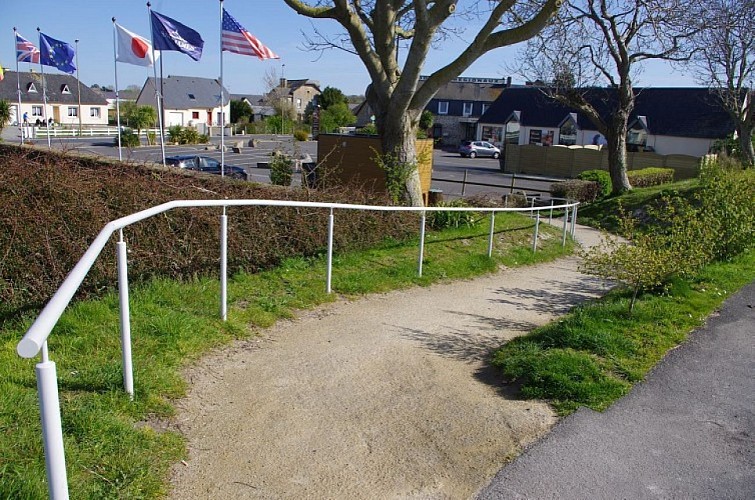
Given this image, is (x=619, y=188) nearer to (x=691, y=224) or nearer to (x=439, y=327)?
(x=691, y=224)

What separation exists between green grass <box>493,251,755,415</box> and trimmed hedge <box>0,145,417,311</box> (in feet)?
10.00

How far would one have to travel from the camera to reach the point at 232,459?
3.69m

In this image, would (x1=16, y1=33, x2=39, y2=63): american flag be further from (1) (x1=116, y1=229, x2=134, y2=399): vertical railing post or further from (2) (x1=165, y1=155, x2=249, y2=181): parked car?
(1) (x1=116, y1=229, x2=134, y2=399): vertical railing post

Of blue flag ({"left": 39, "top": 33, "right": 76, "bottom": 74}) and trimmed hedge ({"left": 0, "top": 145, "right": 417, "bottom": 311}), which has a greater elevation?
blue flag ({"left": 39, "top": 33, "right": 76, "bottom": 74})

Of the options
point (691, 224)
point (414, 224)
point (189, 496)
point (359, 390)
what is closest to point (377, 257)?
point (414, 224)

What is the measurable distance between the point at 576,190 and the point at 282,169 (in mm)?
13979

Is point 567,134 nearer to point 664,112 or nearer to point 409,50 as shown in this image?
point 664,112

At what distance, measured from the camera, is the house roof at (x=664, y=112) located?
46.0 meters

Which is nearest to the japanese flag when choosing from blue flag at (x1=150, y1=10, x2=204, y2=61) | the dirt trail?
blue flag at (x1=150, y1=10, x2=204, y2=61)

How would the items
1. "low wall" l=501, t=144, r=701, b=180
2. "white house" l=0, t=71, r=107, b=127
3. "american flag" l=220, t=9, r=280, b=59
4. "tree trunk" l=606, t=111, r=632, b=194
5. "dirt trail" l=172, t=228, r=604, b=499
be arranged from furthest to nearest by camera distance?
1. "white house" l=0, t=71, r=107, b=127
2. "low wall" l=501, t=144, r=701, b=180
3. "tree trunk" l=606, t=111, r=632, b=194
4. "american flag" l=220, t=9, r=280, b=59
5. "dirt trail" l=172, t=228, r=604, b=499

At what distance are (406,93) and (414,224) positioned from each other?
324 cm

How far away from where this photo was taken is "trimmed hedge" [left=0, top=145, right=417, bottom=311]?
18.9ft

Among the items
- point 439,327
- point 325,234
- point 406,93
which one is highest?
point 406,93

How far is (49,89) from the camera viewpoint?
68.6 meters
